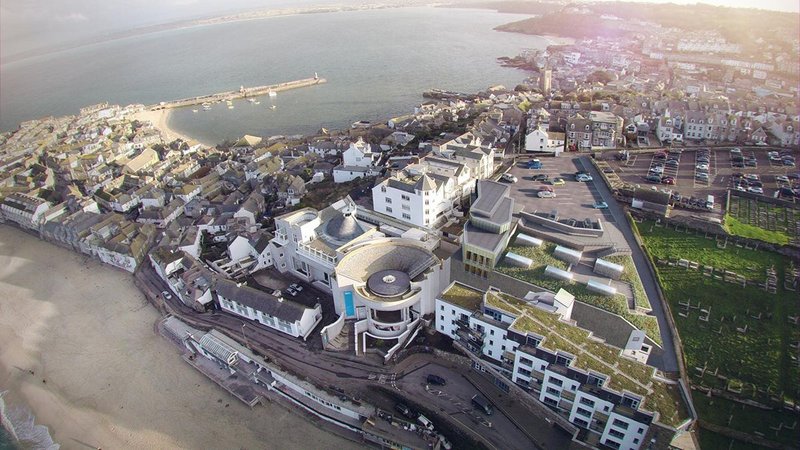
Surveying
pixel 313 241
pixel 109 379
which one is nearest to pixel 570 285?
pixel 313 241

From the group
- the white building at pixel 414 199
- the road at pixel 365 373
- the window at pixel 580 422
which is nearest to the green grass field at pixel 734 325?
the window at pixel 580 422

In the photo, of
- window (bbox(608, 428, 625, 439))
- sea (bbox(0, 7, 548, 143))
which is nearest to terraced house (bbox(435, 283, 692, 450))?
window (bbox(608, 428, 625, 439))

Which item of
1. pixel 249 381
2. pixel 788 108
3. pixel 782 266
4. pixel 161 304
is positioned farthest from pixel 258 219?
pixel 788 108

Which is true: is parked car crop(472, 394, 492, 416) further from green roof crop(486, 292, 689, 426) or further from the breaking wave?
the breaking wave

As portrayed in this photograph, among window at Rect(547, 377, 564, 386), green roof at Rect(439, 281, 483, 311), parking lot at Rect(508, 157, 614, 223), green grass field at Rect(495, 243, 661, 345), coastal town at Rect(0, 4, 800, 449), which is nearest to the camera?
window at Rect(547, 377, 564, 386)

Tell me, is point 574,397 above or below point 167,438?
above

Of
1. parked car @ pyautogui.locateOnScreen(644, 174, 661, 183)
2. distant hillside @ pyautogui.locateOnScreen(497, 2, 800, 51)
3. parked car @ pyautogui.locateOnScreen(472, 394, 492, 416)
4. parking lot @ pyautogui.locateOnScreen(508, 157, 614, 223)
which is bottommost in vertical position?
parked car @ pyautogui.locateOnScreen(472, 394, 492, 416)

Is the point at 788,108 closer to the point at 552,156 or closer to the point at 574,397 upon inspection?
the point at 552,156
